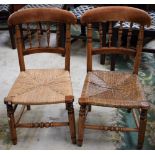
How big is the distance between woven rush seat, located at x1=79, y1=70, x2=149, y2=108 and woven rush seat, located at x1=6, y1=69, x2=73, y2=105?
0.14m

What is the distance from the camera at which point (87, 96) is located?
66.4 inches

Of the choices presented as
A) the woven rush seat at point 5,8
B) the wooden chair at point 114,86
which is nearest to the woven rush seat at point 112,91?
the wooden chair at point 114,86

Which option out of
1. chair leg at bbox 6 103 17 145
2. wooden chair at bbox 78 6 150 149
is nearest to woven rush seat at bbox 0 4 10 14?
wooden chair at bbox 78 6 150 149

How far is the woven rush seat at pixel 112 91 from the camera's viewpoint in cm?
163

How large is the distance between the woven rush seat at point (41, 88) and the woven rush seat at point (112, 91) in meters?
0.14

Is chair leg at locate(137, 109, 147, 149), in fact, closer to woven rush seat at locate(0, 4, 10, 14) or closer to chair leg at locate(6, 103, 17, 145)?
chair leg at locate(6, 103, 17, 145)

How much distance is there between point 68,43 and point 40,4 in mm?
1534

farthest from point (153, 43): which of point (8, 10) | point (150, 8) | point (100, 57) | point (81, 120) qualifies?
point (81, 120)

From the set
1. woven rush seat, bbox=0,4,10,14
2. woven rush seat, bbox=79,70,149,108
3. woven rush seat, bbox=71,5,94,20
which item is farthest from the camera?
woven rush seat, bbox=0,4,10,14

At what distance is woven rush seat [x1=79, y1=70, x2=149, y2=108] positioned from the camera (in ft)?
5.34

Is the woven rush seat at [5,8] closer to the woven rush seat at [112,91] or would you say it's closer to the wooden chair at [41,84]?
the wooden chair at [41,84]
